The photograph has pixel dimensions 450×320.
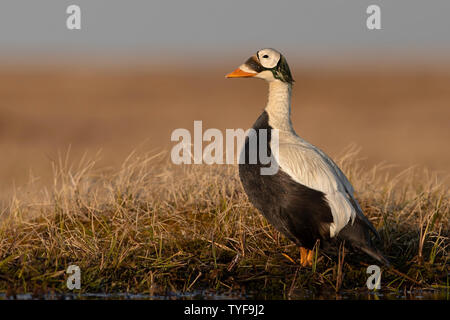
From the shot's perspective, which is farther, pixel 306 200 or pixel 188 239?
pixel 188 239

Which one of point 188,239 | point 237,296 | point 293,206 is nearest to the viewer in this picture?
point 237,296

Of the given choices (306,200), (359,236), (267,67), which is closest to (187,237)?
(306,200)

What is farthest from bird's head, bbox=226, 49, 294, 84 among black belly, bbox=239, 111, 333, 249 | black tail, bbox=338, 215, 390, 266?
black tail, bbox=338, 215, 390, 266

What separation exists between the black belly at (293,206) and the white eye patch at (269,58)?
3.05ft

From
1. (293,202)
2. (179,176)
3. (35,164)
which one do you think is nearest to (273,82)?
(293,202)

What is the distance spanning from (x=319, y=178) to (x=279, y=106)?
0.82 metres

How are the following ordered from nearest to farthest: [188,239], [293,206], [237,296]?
1. [237,296]
2. [293,206]
3. [188,239]

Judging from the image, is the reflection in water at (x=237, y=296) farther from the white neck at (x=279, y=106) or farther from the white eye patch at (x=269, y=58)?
the white eye patch at (x=269, y=58)

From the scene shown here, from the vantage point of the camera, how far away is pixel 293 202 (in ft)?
22.7

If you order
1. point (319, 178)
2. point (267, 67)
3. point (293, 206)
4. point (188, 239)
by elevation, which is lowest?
point (188, 239)

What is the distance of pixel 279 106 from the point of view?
7.39 meters

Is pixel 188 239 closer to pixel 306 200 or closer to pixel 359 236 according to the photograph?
pixel 306 200

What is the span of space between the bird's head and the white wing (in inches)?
29.4
